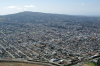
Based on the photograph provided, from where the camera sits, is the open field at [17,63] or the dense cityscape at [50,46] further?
the dense cityscape at [50,46]

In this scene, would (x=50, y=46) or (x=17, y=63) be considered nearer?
(x=17, y=63)

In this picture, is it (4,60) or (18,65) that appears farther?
(4,60)

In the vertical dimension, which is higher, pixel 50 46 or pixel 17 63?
pixel 50 46

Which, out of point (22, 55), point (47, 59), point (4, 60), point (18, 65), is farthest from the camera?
point (22, 55)

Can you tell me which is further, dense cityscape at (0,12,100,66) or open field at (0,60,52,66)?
dense cityscape at (0,12,100,66)

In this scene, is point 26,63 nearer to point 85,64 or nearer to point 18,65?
point 18,65

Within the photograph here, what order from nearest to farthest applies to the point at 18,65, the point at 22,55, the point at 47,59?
1. the point at 18,65
2. the point at 47,59
3. the point at 22,55

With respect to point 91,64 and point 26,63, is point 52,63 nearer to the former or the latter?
point 26,63

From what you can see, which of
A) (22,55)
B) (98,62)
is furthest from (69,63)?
(22,55)

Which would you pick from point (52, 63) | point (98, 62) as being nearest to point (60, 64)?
point (52, 63)
